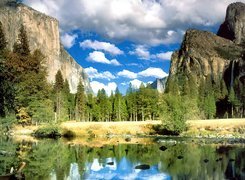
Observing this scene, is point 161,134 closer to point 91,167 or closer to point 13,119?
point 13,119

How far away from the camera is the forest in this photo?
63938 mm

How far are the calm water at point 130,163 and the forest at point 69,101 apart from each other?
472 inches

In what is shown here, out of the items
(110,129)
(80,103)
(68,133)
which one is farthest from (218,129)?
(80,103)

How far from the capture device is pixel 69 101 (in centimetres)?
13300

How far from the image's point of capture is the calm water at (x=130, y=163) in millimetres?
32594

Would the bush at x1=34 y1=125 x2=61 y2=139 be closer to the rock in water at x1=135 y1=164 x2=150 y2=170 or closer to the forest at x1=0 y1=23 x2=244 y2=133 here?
the forest at x1=0 y1=23 x2=244 y2=133

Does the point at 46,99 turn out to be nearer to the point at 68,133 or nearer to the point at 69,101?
the point at 68,133

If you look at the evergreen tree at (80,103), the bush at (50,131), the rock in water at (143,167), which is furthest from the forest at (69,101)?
the rock in water at (143,167)

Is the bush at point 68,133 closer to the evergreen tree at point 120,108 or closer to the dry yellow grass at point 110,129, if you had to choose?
the dry yellow grass at point 110,129

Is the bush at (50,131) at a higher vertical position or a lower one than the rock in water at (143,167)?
higher

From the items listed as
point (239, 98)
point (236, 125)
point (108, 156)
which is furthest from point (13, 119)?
point (239, 98)

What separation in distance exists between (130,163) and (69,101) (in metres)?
94.2

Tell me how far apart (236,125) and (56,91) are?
6181cm

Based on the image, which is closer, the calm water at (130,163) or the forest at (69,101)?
the calm water at (130,163)
